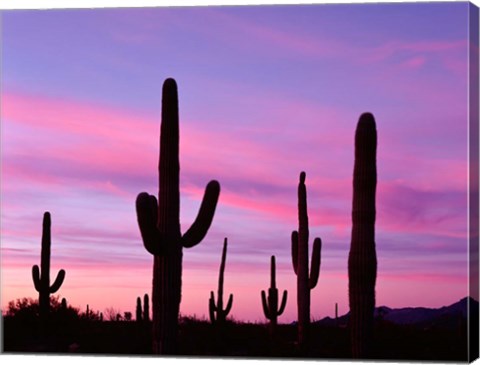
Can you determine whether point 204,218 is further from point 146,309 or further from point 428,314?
point 428,314

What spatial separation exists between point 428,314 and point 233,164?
124 inches

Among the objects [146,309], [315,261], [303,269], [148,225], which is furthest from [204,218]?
[303,269]

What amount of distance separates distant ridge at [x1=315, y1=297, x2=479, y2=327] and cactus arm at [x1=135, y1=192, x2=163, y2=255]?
8.69 ft

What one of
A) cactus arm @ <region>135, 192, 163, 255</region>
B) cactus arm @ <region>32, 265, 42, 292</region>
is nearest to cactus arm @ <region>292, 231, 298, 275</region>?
cactus arm @ <region>135, 192, 163, 255</region>

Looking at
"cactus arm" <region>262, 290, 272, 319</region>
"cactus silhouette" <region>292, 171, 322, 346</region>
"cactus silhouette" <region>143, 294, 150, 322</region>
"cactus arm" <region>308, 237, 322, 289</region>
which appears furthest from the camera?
"cactus arm" <region>262, 290, 272, 319</region>

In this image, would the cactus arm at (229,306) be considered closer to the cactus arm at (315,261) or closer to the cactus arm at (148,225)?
the cactus arm at (315,261)

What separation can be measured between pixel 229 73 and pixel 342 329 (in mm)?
3854

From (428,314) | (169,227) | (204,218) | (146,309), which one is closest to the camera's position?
(428,314)

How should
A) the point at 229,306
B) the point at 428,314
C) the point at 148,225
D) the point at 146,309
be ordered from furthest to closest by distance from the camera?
1. the point at 229,306
2. the point at 146,309
3. the point at 428,314
4. the point at 148,225

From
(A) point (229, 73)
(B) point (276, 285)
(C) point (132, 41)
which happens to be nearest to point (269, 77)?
(A) point (229, 73)

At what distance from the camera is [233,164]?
55.8 ft

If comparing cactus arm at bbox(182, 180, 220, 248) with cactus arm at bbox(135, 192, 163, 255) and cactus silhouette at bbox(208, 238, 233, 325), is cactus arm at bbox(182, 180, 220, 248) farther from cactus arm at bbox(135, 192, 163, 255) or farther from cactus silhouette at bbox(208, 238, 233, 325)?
cactus silhouette at bbox(208, 238, 233, 325)

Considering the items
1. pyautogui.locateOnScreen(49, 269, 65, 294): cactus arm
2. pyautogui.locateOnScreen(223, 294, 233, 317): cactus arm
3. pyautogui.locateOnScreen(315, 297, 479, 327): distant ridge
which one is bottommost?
pyautogui.locateOnScreen(315, 297, 479, 327): distant ridge

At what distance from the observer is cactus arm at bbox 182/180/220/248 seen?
54.4ft
